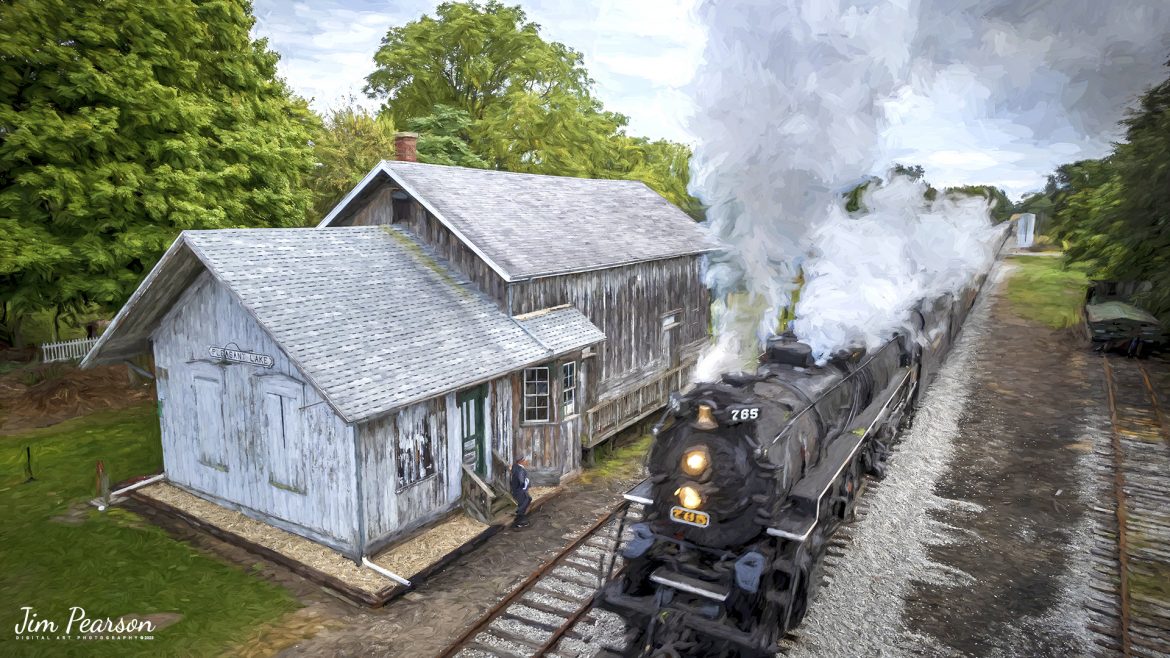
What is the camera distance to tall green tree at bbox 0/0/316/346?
13375mm

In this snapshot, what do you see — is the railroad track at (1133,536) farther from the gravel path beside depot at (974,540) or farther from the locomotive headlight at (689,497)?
the locomotive headlight at (689,497)

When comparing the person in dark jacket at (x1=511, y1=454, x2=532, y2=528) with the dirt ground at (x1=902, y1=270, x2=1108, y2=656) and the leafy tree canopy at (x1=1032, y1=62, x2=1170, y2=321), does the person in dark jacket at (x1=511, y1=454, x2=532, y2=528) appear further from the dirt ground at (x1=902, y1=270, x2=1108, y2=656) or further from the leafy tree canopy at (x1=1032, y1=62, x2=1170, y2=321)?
the leafy tree canopy at (x1=1032, y1=62, x2=1170, y2=321)

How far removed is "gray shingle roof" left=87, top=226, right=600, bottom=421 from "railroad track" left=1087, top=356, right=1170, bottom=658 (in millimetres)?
8937

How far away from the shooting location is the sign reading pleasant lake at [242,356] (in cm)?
980

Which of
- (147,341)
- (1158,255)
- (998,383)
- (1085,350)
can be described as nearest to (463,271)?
(147,341)

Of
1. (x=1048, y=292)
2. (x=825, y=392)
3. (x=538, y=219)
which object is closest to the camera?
(x=825, y=392)

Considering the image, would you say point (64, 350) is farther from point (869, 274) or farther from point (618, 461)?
point (869, 274)

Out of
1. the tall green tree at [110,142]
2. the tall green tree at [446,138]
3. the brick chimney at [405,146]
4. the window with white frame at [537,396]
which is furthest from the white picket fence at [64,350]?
the window with white frame at [537,396]

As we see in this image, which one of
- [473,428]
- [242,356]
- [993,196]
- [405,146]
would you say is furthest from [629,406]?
[993,196]

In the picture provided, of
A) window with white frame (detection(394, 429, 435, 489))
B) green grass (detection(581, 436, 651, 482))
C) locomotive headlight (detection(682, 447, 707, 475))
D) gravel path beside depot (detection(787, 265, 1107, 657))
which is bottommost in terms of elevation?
green grass (detection(581, 436, 651, 482))

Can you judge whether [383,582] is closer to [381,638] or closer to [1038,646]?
[381,638]

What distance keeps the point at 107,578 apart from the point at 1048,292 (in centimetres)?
4021

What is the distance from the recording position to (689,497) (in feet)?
23.1

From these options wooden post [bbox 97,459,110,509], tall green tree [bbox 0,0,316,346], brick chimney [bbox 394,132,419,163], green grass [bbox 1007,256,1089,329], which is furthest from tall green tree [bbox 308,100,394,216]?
green grass [bbox 1007,256,1089,329]
